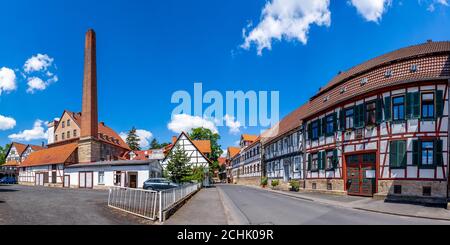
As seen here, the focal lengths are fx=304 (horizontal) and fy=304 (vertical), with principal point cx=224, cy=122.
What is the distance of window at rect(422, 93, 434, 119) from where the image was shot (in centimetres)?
1815

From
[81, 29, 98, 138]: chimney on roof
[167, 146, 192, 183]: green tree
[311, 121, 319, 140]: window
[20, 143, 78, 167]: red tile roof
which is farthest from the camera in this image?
[20, 143, 78, 167]: red tile roof

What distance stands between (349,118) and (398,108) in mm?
4133

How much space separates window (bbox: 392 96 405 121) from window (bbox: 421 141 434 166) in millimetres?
2015

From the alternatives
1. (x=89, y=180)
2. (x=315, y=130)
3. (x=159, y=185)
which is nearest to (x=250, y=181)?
(x=89, y=180)

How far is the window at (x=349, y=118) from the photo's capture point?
75.2ft

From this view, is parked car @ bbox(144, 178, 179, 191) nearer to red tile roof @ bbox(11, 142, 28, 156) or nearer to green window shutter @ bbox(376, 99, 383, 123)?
green window shutter @ bbox(376, 99, 383, 123)

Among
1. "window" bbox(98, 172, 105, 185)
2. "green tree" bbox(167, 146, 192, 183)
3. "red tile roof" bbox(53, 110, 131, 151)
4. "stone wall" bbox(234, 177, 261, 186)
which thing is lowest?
"stone wall" bbox(234, 177, 261, 186)

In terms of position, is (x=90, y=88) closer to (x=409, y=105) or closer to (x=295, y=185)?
(x=295, y=185)

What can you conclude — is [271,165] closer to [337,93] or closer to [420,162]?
[337,93]

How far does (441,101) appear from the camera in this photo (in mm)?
17812

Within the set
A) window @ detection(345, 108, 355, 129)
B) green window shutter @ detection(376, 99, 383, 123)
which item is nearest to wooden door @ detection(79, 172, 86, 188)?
window @ detection(345, 108, 355, 129)

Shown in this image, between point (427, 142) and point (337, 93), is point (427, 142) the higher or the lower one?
the lower one
